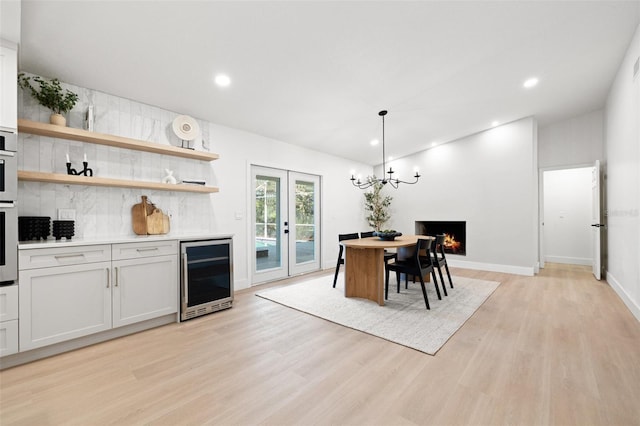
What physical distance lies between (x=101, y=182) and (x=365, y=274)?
3.20 metres

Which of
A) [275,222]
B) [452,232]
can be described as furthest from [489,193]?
[275,222]

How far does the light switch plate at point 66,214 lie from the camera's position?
2750 millimetres

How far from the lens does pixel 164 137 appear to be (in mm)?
3531

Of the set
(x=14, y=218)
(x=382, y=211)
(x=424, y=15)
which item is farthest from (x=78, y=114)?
(x=382, y=211)

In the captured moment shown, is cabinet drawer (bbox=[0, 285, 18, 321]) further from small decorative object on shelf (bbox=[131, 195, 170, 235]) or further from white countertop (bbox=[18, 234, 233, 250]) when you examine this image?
small decorative object on shelf (bbox=[131, 195, 170, 235])

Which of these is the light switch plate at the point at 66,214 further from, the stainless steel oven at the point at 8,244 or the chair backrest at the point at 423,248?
the chair backrest at the point at 423,248

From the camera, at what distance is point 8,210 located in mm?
2123

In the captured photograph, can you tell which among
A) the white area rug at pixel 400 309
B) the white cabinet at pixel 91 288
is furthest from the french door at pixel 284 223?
the white cabinet at pixel 91 288

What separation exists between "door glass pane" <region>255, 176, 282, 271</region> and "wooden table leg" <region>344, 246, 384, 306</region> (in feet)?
5.31

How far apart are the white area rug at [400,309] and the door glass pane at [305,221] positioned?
96 centimetres

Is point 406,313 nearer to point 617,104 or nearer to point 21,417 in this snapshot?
point 21,417

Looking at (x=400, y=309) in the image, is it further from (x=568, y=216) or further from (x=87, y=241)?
(x=568, y=216)

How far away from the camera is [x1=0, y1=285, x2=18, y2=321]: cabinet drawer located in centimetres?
204

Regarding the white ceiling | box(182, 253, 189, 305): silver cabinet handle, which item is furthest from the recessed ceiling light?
box(182, 253, 189, 305): silver cabinet handle
